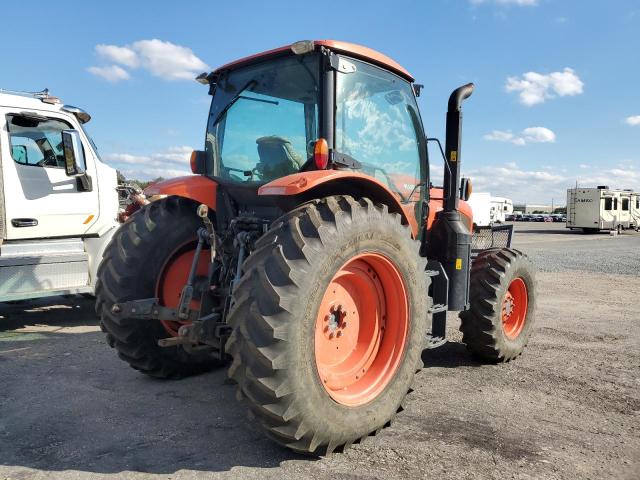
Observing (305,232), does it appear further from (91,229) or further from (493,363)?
(91,229)

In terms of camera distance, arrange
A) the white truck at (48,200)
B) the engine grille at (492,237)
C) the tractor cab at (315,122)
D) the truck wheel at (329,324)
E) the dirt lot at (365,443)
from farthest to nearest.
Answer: the white truck at (48,200) < the engine grille at (492,237) < the tractor cab at (315,122) < the dirt lot at (365,443) < the truck wheel at (329,324)

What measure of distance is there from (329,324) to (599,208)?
34044 mm

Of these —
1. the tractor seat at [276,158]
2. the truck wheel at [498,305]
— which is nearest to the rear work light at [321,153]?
the tractor seat at [276,158]

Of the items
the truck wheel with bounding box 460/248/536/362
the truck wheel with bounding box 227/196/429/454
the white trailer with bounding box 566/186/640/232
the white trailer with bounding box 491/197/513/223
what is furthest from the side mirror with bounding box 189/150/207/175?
the white trailer with bounding box 491/197/513/223

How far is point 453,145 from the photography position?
15.1 ft

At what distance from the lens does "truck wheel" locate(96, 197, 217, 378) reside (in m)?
3.89

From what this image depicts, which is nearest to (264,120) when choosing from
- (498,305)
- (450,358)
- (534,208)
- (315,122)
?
(315,122)

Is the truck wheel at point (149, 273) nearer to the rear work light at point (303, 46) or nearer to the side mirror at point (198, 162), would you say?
the side mirror at point (198, 162)

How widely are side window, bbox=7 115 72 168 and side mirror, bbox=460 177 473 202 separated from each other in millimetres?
5171

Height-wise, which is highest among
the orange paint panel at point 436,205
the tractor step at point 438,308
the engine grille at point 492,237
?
the orange paint panel at point 436,205

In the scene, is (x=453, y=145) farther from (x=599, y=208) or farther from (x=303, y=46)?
(x=599, y=208)

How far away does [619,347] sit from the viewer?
19.0 feet

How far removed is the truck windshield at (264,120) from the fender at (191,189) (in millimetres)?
140

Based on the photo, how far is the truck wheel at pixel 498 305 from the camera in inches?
190
